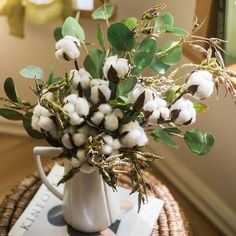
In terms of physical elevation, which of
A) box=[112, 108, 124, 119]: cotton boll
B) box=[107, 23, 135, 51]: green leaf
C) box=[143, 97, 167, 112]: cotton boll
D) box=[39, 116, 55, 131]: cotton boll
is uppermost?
box=[107, 23, 135, 51]: green leaf

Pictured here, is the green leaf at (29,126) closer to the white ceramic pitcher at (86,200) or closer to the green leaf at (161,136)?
the white ceramic pitcher at (86,200)

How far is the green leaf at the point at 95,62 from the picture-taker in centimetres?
81

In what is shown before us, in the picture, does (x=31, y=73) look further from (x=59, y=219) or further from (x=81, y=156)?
(x=59, y=219)

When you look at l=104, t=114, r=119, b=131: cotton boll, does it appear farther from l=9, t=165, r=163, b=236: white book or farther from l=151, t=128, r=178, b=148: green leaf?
l=9, t=165, r=163, b=236: white book

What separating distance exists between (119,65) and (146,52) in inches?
2.1

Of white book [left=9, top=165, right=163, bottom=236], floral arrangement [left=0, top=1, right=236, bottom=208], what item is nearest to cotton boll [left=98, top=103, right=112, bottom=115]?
floral arrangement [left=0, top=1, right=236, bottom=208]

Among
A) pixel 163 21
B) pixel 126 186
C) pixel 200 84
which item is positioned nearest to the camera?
pixel 200 84

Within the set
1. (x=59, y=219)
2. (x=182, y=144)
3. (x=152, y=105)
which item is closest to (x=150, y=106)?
(x=152, y=105)

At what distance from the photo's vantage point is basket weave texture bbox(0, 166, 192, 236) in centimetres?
105

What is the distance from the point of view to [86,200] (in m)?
0.94

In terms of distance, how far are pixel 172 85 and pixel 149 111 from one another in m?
0.11

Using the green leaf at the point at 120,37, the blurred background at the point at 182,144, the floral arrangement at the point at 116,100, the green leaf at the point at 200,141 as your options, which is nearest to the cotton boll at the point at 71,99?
the floral arrangement at the point at 116,100

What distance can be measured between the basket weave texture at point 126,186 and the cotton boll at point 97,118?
0.37m

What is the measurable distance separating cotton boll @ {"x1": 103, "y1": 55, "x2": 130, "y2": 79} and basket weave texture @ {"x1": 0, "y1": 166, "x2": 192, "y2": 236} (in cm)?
42
